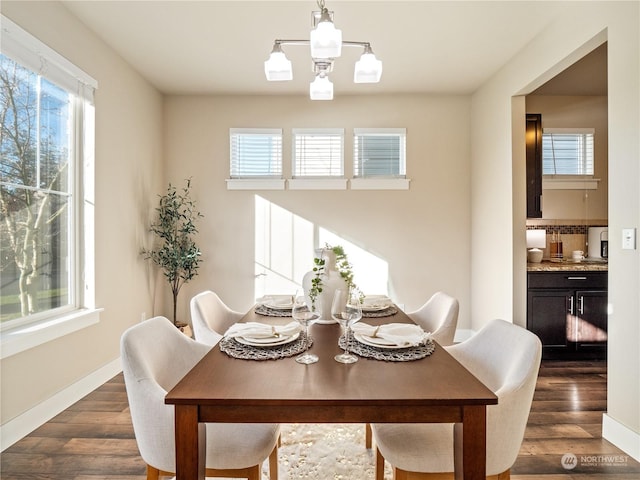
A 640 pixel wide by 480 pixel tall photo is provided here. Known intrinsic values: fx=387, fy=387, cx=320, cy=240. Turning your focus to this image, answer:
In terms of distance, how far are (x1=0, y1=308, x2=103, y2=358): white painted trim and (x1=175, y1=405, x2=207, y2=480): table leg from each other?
1.64 m

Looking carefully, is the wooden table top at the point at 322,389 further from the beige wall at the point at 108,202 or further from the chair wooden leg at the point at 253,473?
the beige wall at the point at 108,202

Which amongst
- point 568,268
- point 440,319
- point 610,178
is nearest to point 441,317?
point 440,319

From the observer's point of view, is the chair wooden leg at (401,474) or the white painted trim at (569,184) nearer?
the chair wooden leg at (401,474)

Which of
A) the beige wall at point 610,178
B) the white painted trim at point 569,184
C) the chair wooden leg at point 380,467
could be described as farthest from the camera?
the white painted trim at point 569,184

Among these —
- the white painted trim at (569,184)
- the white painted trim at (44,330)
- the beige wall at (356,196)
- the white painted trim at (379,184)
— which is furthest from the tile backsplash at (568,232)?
the white painted trim at (44,330)

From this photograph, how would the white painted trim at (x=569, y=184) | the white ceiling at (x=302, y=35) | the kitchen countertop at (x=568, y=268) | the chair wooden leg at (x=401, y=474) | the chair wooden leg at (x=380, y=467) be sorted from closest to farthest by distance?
the chair wooden leg at (x=401, y=474), the chair wooden leg at (x=380, y=467), the white ceiling at (x=302, y=35), the kitchen countertop at (x=568, y=268), the white painted trim at (x=569, y=184)

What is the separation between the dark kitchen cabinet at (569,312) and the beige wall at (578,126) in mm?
941

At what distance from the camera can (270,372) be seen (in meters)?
1.25

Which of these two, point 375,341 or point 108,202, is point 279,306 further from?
point 108,202

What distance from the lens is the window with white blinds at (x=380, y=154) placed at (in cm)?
434

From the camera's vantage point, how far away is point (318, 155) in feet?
14.2

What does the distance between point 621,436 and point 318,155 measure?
11.3 feet

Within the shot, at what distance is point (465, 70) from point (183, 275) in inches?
141
